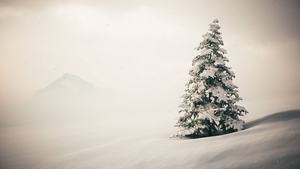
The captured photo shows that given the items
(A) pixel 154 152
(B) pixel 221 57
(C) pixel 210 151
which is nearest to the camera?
(C) pixel 210 151

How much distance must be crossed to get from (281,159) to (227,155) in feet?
6.48

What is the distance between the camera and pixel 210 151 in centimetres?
818

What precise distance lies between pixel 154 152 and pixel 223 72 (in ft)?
29.3

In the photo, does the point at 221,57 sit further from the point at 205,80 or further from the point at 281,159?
the point at 281,159

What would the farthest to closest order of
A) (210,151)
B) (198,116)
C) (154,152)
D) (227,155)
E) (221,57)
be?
(221,57) → (198,116) → (154,152) → (210,151) → (227,155)

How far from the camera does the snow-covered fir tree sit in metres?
12.6

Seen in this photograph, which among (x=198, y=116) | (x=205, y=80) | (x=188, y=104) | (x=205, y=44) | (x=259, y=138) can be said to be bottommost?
(x=259, y=138)

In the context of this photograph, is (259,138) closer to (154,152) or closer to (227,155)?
(227,155)

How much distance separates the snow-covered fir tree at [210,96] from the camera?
12613 millimetres

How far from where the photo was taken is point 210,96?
1358 cm

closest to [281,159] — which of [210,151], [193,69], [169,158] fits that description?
[210,151]

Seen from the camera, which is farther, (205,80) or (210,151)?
(205,80)

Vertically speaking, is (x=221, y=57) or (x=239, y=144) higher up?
(x=221, y=57)

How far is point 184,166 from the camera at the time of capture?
25.0 ft
